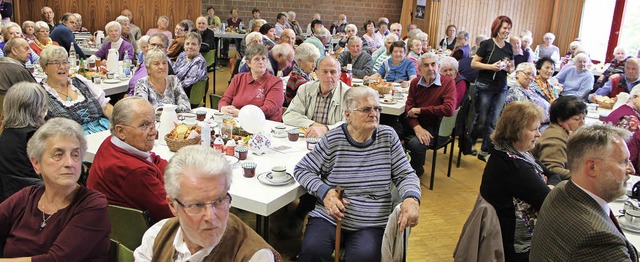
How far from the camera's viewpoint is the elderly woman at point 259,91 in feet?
14.8

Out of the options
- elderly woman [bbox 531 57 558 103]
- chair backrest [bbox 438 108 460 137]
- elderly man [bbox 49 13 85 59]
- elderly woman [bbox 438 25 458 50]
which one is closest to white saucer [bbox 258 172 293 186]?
chair backrest [bbox 438 108 460 137]

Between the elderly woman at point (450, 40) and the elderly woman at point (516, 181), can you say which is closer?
the elderly woman at point (516, 181)

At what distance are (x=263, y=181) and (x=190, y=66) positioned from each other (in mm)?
3313

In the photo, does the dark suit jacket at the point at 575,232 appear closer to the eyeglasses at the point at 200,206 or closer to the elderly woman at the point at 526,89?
the eyeglasses at the point at 200,206

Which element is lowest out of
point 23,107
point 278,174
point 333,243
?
point 333,243

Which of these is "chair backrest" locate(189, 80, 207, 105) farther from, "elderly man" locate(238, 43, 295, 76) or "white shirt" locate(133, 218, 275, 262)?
"white shirt" locate(133, 218, 275, 262)

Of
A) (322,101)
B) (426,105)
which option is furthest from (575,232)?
(426,105)

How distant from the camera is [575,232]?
203 cm

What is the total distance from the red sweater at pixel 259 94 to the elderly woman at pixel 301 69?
0.45 meters

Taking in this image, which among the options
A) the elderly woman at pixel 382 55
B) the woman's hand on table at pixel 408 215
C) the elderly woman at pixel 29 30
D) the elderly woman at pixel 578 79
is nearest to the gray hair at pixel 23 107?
the woman's hand on table at pixel 408 215

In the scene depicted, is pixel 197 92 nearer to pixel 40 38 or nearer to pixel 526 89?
pixel 40 38

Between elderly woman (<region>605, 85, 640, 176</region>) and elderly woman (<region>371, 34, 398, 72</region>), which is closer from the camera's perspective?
elderly woman (<region>605, 85, 640, 176</region>)

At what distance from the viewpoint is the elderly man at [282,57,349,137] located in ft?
13.6

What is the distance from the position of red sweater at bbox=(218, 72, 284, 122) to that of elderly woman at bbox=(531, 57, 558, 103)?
264cm
